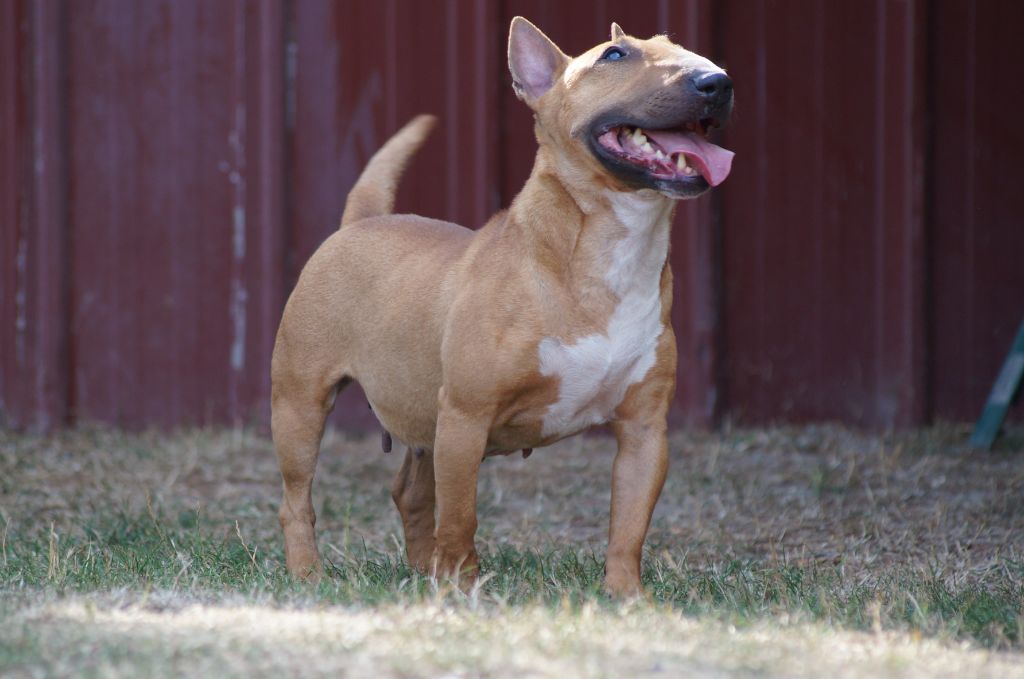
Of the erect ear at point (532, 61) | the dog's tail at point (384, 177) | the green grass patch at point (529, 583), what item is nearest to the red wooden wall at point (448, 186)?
the dog's tail at point (384, 177)

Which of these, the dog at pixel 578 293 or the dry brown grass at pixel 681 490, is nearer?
the dog at pixel 578 293

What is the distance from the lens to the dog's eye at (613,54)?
3957 mm

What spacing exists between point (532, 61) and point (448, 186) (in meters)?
3.04

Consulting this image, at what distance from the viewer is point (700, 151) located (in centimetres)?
379

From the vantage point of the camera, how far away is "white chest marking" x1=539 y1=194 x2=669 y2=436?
12.7ft

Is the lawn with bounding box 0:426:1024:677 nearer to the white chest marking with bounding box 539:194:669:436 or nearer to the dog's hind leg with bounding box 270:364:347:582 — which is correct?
the dog's hind leg with bounding box 270:364:347:582

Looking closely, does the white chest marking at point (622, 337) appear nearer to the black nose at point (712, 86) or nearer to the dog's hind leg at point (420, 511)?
the black nose at point (712, 86)

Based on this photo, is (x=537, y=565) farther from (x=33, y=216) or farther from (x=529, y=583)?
(x=33, y=216)

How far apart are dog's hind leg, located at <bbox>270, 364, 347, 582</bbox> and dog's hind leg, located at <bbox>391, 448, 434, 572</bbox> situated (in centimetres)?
30

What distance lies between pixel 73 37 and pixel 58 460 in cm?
222

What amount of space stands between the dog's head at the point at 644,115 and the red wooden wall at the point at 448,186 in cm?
308

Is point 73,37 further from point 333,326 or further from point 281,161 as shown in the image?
point 333,326

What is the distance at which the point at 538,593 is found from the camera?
3678 millimetres

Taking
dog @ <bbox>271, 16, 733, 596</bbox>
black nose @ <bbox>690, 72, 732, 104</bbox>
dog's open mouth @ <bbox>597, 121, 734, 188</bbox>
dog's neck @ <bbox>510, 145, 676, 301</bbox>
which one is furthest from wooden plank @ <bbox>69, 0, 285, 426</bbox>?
black nose @ <bbox>690, 72, 732, 104</bbox>
